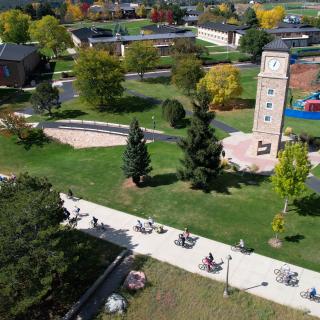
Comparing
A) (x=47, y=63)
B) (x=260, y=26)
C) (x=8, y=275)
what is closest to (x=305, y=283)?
(x=8, y=275)

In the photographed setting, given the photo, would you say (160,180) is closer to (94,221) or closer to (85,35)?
(94,221)

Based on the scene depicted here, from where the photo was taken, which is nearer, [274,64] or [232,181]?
[232,181]

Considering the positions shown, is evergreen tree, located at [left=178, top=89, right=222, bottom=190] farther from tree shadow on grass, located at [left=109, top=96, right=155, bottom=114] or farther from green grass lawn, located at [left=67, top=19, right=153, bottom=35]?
green grass lawn, located at [left=67, top=19, right=153, bottom=35]

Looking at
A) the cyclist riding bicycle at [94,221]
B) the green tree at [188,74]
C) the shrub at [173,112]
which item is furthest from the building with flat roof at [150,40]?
the cyclist riding bicycle at [94,221]

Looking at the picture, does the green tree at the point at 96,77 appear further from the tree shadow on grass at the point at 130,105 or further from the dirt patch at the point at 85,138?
the dirt patch at the point at 85,138

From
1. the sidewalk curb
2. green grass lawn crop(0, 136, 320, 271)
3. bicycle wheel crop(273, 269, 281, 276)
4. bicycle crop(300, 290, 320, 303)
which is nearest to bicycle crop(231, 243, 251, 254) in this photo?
green grass lawn crop(0, 136, 320, 271)

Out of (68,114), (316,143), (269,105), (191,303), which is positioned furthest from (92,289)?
(68,114)

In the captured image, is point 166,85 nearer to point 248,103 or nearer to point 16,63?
point 248,103

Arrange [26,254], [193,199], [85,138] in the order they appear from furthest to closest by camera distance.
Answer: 1. [85,138]
2. [193,199]
3. [26,254]
